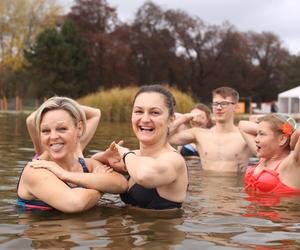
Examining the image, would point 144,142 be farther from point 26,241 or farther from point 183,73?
point 183,73

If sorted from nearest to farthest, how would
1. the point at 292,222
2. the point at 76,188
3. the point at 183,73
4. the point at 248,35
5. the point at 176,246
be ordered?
the point at 176,246 → the point at 76,188 → the point at 292,222 → the point at 183,73 → the point at 248,35

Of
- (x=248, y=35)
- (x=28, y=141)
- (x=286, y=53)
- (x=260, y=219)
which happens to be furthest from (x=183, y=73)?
(x=260, y=219)

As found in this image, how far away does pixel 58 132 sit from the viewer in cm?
454

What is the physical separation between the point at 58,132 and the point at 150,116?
2.58ft

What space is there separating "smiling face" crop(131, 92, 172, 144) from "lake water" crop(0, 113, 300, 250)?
0.75m

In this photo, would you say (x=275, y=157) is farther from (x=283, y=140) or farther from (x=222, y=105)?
(x=222, y=105)

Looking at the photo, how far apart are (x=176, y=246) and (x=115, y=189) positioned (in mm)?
1081

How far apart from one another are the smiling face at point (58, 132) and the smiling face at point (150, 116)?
0.54m

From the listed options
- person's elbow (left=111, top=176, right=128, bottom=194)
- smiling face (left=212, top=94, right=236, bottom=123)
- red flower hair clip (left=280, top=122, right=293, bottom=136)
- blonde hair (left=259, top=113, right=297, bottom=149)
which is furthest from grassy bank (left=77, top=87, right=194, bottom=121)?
person's elbow (left=111, top=176, right=128, bottom=194)

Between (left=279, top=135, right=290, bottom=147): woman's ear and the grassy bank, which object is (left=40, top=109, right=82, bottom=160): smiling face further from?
the grassy bank

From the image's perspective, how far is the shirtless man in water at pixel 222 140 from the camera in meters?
8.47

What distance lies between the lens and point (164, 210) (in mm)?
4988

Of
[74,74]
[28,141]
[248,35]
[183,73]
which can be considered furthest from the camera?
[248,35]

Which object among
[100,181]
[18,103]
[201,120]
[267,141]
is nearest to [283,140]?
[267,141]
